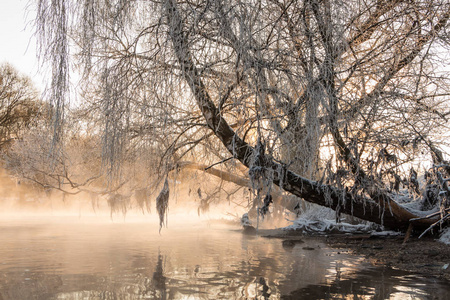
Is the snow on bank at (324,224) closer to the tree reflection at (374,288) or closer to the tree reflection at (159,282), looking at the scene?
the tree reflection at (374,288)

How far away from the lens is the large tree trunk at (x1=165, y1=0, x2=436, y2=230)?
16.0ft

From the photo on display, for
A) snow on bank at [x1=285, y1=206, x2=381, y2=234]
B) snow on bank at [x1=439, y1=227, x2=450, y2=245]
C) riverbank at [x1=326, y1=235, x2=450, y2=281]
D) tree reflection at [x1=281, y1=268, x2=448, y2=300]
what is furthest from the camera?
snow on bank at [x1=285, y1=206, x2=381, y2=234]

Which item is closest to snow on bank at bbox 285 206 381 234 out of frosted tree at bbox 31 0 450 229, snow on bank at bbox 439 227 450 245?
snow on bank at bbox 439 227 450 245

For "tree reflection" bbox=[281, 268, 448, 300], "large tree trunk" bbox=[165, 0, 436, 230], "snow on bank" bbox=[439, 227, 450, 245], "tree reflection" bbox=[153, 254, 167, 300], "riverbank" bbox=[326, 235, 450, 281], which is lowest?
"tree reflection" bbox=[153, 254, 167, 300]

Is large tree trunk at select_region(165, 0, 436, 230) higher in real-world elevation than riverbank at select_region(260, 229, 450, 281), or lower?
higher

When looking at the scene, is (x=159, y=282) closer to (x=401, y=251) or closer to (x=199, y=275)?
(x=199, y=275)

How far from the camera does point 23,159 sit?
17.1 metres

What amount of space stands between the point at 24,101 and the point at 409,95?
23742 mm

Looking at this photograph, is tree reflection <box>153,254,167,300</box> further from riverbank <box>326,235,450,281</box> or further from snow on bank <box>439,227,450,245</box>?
snow on bank <box>439,227,450,245</box>

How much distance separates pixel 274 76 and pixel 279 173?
1.30 meters

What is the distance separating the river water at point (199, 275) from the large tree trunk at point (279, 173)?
1.03m

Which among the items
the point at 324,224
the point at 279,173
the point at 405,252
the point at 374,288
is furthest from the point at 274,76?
the point at 324,224

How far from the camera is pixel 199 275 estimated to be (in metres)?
5.88

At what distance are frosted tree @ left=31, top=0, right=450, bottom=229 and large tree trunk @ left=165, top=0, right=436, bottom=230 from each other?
26 mm
